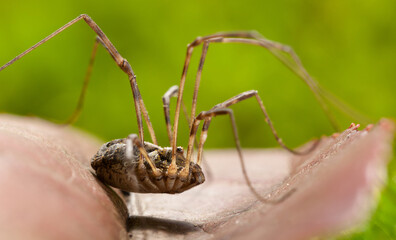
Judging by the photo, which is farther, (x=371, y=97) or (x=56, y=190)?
(x=371, y=97)

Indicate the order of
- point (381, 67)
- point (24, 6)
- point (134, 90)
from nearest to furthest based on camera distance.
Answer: point (134, 90) → point (381, 67) → point (24, 6)

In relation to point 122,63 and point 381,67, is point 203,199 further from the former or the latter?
point 381,67

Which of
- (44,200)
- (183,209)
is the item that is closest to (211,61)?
(183,209)

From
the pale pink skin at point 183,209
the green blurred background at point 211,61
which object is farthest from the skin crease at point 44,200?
the green blurred background at point 211,61

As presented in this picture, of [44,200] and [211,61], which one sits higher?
[44,200]

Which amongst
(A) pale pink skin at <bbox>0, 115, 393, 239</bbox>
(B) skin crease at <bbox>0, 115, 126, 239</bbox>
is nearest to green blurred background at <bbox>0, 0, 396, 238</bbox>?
(A) pale pink skin at <bbox>0, 115, 393, 239</bbox>

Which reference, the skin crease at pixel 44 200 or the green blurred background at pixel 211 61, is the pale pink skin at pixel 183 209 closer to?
the skin crease at pixel 44 200

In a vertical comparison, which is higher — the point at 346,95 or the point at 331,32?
the point at 331,32

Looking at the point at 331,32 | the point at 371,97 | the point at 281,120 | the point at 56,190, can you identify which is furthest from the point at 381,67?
the point at 56,190

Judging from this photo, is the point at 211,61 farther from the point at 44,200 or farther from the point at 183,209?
the point at 44,200
